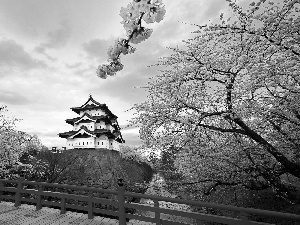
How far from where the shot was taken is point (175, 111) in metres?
7.96

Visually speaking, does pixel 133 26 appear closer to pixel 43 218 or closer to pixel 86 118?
pixel 43 218

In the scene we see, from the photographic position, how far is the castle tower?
34.0m

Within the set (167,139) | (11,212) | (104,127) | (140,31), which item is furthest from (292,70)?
(104,127)

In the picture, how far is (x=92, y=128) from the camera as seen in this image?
3591 cm

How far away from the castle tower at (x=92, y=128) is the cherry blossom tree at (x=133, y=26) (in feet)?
107

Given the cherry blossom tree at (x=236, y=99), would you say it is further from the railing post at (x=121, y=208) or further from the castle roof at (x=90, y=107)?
the castle roof at (x=90, y=107)

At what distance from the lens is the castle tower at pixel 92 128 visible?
3397 centimetres

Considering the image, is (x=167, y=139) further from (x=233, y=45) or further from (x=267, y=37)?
(x=267, y=37)

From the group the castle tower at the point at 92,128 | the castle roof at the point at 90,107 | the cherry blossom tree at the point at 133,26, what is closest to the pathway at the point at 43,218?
the cherry blossom tree at the point at 133,26

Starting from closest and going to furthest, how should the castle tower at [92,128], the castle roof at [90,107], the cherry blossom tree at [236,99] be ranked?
the cherry blossom tree at [236,99]
the castle tower at [92,128]
the castle roof at [90,107]

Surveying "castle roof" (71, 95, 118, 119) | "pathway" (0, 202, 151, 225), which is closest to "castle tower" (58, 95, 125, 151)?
"castle roof" (71, 95, 118, 119)

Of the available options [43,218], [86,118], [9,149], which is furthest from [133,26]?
[86,118]

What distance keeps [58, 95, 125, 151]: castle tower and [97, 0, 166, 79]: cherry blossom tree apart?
1282 inches

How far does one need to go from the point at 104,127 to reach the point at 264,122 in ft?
104
